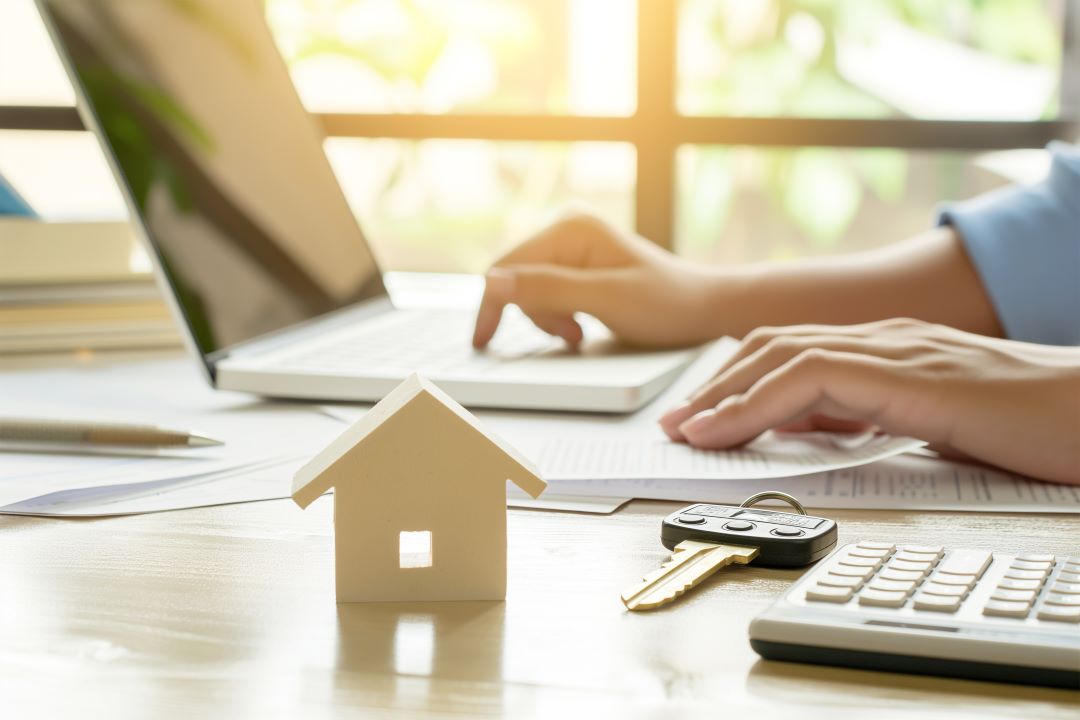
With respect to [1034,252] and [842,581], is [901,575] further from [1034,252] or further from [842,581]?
[1034,252]

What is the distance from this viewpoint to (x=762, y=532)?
0.51m

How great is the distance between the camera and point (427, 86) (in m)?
1.79

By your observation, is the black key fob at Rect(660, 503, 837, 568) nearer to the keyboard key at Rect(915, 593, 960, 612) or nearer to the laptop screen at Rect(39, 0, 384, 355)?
the keyboard key at Rect(915, 593, 960, 612)

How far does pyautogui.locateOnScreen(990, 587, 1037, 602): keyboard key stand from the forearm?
0.60 metres

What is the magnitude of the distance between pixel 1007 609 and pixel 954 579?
0.11ft

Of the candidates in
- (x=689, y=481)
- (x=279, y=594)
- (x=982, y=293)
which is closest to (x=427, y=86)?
(x=982, y=293)

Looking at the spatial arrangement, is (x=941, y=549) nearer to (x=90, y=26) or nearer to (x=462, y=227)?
(x=90, y=26)

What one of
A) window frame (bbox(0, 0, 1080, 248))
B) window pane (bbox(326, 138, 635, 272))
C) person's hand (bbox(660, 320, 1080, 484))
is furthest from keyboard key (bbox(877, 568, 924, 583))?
window pane (bbox(326, 138, 635, 272))

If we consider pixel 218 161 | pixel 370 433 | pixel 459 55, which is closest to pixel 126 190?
pixel 218 161

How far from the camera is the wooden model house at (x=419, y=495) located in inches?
17.4

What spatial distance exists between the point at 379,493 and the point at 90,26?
58 centimetres

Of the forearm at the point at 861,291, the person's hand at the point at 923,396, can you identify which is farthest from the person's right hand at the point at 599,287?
the person's hand at the point at 923,396

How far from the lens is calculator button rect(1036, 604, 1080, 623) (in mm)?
386

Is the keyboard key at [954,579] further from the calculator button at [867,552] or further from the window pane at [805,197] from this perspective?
the window pane at [805,197]
